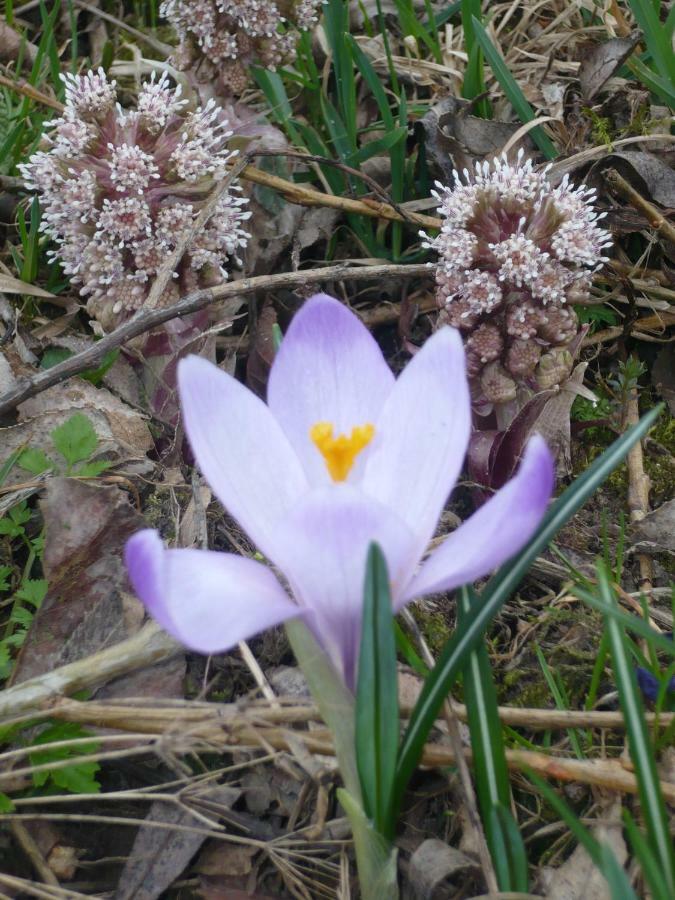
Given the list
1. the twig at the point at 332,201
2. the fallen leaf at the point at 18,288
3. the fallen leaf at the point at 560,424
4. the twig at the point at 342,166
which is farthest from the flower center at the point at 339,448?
the fallen leaf at the point at 18,288

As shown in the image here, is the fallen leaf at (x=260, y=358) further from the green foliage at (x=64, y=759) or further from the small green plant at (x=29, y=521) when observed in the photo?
the green foliage at (x=64, y=759)

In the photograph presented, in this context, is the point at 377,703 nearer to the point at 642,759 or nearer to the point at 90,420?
the point at 642,759

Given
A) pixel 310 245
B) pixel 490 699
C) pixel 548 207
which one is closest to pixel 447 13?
pixel 310 245

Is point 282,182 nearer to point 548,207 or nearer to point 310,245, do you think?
point 310,245

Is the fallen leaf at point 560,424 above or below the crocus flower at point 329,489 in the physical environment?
below

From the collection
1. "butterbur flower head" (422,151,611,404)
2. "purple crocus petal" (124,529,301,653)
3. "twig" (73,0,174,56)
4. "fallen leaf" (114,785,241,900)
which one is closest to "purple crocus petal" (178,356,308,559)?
"purple crocus petal" (124,529,301,653)
